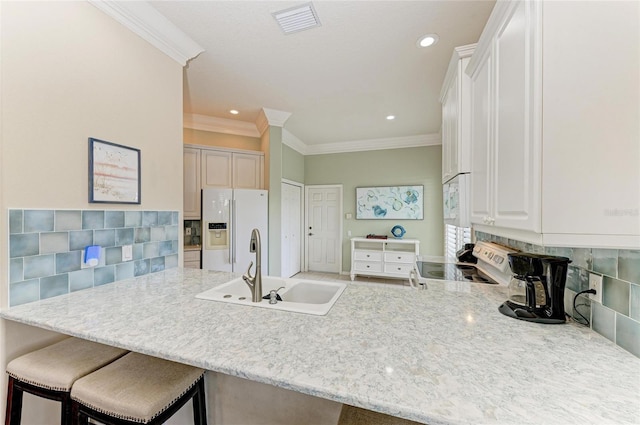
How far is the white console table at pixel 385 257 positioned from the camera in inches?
174

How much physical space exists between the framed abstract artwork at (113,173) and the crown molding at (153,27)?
847mm

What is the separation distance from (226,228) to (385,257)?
278 cm

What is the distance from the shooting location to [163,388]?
979 millimetres

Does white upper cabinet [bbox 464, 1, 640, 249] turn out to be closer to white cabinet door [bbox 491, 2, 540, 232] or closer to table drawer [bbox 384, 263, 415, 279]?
white cabinet door [bbox 491, 2, 540, 232]

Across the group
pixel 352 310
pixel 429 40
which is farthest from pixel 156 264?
pixel 429 40

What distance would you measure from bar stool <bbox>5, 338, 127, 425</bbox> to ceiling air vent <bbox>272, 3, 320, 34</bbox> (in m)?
2.31

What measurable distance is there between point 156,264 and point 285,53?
209 cm

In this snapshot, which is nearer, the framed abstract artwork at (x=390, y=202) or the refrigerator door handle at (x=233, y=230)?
the refrigerator door handle at (x=233, y=230)

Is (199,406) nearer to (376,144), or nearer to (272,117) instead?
(272,117)

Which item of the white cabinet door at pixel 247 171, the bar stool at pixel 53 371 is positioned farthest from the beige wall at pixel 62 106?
the white cabinet door at pixel 247 171

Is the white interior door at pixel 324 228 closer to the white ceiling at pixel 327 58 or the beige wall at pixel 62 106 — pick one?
the white ceiling at pixel 327 58

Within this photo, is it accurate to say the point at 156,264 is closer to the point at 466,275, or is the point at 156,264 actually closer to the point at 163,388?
the point at 163,388

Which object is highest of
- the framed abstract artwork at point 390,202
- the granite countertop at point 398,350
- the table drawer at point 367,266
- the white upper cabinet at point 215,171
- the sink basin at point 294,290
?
the white upper cabinet at point 215,171

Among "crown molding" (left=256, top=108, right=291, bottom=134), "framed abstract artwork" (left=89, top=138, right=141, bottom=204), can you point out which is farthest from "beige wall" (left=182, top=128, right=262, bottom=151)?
"framed abstract artwork" (left=89, top=138, right=141, bottom=204)
